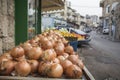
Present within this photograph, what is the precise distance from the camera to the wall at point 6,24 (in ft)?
13.7

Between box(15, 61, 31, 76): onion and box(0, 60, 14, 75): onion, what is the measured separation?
0.07 metres

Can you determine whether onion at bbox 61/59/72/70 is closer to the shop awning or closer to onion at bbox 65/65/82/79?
onion at bbox 65/65/82/79

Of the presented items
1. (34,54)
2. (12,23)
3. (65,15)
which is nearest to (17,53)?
(34,54)

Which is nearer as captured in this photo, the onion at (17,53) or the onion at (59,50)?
the onion at (17,53)

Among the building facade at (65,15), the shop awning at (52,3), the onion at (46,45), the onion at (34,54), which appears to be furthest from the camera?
the building facade at (65,15)

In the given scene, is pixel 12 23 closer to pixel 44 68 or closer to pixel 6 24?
pixel 6 24

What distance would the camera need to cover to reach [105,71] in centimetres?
930

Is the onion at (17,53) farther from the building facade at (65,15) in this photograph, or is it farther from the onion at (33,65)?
the building facade at (65,15)

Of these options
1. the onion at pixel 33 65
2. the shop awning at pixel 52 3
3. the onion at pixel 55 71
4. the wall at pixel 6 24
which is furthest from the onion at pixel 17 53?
the shop awning at pixel 52 3

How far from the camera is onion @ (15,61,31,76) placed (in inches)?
97.0

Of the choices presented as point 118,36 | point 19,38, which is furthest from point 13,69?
point 118,36

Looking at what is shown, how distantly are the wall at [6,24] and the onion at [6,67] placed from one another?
158 centimetres

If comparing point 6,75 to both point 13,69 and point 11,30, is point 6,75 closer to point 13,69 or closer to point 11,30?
point 13,69

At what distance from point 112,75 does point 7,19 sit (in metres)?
5.27
